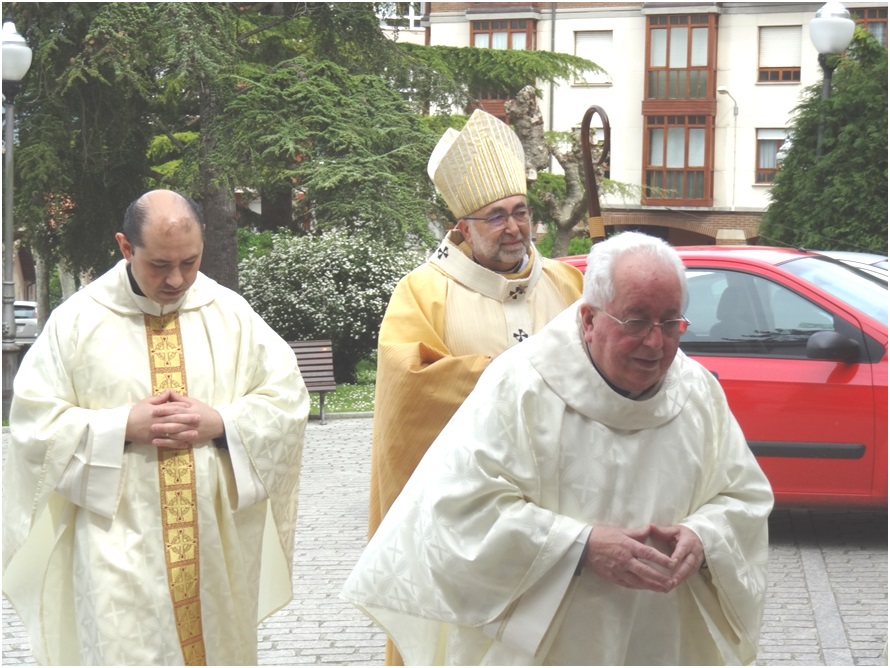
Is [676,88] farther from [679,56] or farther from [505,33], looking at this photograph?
[505,33]

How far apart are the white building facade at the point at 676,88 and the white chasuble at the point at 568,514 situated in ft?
142

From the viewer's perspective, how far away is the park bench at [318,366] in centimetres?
1545

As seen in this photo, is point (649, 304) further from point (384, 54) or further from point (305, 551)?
point (384, 54)

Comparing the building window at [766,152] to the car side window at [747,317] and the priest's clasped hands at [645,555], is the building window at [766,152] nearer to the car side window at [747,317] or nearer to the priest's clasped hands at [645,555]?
the car side window at [747,317]

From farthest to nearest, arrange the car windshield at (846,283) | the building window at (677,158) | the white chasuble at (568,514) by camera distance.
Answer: the building window at (677,158) → the car windshield at (846,283) → the white chasuble at (568,514)

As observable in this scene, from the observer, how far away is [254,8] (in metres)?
25.1

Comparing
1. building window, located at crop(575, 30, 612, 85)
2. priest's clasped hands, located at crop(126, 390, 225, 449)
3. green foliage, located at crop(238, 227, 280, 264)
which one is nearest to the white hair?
priest's clasped hands, located at crop(126, 390, 225, 449)

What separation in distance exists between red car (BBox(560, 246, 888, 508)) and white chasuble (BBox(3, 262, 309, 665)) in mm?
3951

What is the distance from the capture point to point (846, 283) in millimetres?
8781

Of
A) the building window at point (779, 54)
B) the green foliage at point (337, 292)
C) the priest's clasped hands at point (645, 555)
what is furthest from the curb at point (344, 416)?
the building window at point (779, 54)

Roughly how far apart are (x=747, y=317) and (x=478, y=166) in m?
Answer: 3.67

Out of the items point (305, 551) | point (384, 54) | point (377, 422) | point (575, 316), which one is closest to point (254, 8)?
point (384, 54)

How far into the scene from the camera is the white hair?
3.43 metres

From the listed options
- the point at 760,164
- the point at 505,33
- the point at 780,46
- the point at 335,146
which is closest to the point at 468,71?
the point at 335,146
